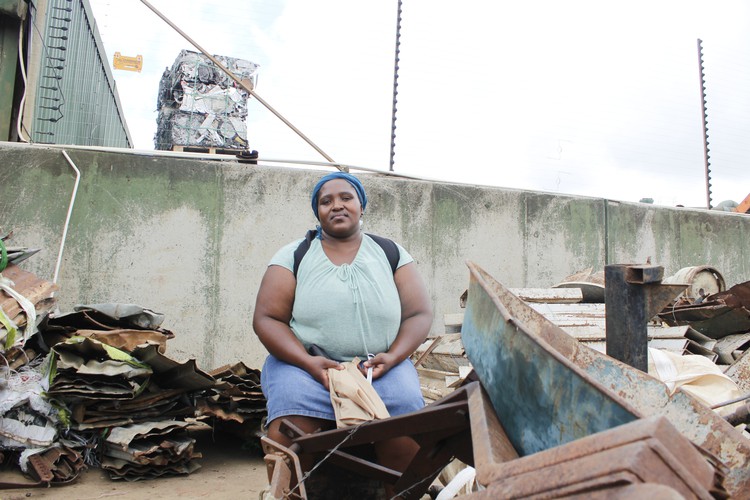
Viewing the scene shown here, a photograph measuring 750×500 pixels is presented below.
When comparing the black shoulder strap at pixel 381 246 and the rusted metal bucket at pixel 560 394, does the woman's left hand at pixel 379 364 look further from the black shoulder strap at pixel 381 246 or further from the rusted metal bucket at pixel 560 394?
the rusted metal bucket at pixel 560 394

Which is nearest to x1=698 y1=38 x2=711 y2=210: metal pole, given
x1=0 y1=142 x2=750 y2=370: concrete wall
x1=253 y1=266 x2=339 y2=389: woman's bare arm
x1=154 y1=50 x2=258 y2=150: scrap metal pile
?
x1=0 y1=142 x2=750 y2=370: concrete wall

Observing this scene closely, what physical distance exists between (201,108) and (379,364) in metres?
5.57

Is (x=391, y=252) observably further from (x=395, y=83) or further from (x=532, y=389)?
(x=395, y=83)

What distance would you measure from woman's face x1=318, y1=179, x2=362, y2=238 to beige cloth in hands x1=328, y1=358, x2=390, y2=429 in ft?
2.48

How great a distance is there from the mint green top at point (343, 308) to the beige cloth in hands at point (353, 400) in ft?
0.81

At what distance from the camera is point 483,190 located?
585 centimetres

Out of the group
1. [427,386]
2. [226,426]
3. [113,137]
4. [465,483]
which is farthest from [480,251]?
[113,137]

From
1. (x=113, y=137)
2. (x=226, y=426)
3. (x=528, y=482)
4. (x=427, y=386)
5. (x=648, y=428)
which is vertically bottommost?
(x=226, y=426)

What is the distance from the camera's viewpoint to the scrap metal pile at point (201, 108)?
24.6 ft

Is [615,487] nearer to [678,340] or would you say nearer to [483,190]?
[678,340]

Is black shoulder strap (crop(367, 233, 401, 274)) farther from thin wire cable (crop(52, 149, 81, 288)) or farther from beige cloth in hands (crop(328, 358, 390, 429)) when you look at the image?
thin wire cable (crop(52, 149, 81, 288))

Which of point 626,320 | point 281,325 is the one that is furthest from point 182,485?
point 626,320

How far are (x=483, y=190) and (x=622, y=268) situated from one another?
3518mm

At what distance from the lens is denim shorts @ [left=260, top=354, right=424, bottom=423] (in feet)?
8.61
